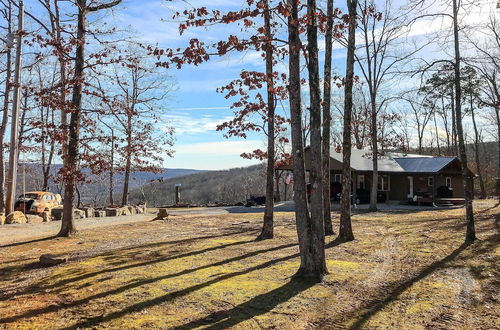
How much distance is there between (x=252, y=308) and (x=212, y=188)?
91.4m

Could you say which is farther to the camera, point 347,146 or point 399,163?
point 399,163

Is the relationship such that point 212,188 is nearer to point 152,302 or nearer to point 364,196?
point 364,196

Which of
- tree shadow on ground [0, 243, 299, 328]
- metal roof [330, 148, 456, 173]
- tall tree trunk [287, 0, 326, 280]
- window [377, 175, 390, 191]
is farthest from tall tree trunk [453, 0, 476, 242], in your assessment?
window [377, 175, 390, 191]

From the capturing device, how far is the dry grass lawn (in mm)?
4901

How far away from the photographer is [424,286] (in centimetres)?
640

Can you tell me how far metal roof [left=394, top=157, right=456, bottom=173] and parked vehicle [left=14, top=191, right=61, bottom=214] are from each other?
25.8 meters

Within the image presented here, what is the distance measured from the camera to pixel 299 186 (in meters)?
6.84

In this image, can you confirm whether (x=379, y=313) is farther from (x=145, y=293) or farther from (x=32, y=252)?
(x=32, y=252)

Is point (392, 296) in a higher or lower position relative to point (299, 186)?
lower

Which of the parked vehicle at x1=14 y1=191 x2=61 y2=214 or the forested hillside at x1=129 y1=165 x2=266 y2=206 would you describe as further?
the forested hillside at x1=129 y1=165 x2=266 y2=206

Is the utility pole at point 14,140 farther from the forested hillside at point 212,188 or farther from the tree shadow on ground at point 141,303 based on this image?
the forested hillside at point 212,188

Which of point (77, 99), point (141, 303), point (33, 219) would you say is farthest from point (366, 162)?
point (141, 303)

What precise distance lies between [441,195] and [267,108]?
2457 centimetres

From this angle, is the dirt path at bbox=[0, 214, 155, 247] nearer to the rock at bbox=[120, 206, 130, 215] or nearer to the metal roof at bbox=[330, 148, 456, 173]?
the rock at bbox=[120, 206, 130, 215]
